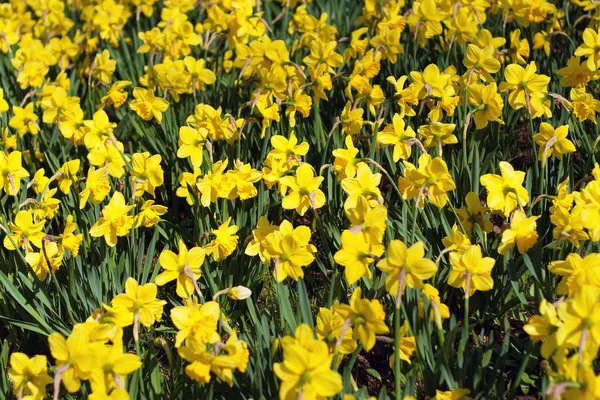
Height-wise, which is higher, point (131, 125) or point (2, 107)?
point (2, 107)

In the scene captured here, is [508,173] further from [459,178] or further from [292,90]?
[292,90]

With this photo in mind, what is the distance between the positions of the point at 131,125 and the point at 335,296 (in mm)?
1924

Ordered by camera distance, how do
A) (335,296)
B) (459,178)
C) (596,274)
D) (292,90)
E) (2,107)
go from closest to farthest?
(596,274), (335,296), (459,178), (292,90), (2,107)

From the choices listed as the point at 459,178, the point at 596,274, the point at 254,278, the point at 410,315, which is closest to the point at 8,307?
the point at 254,278

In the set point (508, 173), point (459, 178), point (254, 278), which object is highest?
point (508, 173)

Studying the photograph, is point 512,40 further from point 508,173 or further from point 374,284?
point 374,284

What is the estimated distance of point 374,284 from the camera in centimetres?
211

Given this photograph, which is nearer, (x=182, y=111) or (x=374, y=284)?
(x=374, y=284)

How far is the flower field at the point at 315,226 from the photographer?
5.82 feet

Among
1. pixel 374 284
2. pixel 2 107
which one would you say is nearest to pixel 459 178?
pixel 374 284

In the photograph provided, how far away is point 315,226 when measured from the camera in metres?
2.82

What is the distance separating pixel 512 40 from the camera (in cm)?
349

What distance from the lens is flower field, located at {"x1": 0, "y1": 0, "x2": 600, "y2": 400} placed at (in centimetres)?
177

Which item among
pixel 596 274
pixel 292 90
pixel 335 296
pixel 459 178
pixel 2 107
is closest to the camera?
pixel 596 274
